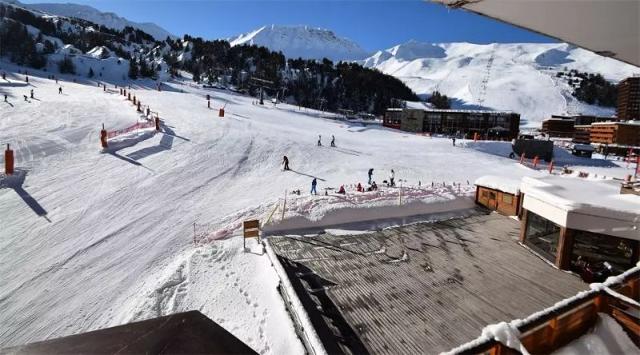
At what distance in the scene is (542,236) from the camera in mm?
9695

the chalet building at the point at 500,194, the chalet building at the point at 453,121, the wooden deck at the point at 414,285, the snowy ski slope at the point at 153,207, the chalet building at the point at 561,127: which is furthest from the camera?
the chalet building at the point at 561,127

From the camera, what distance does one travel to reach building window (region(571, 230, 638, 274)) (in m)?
8.06

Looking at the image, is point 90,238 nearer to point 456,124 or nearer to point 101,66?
point 456,124

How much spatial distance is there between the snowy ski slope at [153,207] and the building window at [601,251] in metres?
7.19

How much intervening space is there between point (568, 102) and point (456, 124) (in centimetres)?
10026

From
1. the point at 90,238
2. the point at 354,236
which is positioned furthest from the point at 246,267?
the point at 90,238

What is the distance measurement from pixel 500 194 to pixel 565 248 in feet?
19.8

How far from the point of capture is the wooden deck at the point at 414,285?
626 centimetres

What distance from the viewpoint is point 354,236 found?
10.9 meters

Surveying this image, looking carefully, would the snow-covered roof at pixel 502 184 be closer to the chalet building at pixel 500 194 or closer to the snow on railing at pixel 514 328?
the chalet building at pixel 500 194

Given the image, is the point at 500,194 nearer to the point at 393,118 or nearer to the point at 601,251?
the point at 601,251

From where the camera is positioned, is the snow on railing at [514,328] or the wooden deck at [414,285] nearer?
the snow on railing at [514,328]

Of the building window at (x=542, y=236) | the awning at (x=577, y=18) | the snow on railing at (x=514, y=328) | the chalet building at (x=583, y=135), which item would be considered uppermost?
the chalet building at (x=583, y=135)

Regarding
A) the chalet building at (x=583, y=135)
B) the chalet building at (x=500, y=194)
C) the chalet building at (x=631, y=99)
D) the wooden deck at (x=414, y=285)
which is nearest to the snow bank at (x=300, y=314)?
the wooden deck at (x=414, y=285)
